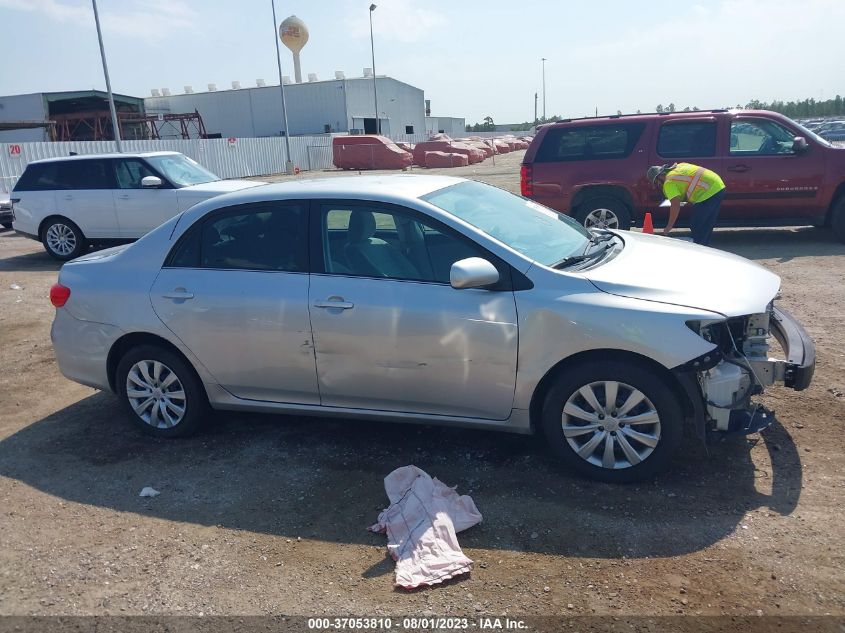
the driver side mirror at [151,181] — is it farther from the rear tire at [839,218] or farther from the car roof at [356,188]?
the rear tire at [839,218]

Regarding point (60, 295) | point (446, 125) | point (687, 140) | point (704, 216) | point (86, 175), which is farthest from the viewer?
point (446, 125)

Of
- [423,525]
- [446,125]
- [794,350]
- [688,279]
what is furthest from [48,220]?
[446,125]

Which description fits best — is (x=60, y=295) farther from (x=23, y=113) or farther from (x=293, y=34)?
(x=293, y=34)

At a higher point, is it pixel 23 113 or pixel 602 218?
pixel 23 113

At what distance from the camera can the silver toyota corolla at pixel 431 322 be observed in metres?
3.82

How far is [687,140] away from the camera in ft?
34.5

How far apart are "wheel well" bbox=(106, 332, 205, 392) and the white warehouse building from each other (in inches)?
2154

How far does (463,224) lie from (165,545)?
2402mm

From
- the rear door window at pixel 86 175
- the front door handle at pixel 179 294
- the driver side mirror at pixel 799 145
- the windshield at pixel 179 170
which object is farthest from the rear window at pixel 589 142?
the front door handle at pixel 179 294

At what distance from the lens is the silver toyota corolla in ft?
12.5

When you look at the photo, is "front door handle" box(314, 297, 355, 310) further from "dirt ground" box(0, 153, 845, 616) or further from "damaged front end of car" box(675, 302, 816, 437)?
"damaged front end of car" box(675, 302, 816, 437)

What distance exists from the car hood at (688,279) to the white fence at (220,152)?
23.1 meters

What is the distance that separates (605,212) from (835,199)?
326cm

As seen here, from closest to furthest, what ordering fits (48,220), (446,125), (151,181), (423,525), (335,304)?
(423,525) → (335,304) → (151,181) → (48,220) → (446,125)
